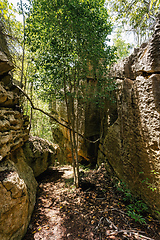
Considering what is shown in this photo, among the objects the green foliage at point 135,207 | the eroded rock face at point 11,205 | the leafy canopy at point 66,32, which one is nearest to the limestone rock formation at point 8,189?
the eroded rock face at point 11,205

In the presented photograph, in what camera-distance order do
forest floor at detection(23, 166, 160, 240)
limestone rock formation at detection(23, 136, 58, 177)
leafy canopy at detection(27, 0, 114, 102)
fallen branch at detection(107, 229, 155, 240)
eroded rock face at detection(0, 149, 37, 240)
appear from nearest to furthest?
eroded rock face at detection(0, 149, 37, 240) → fallen branch at detection(107, 229, 155, 240) → forest floor at detection(23, 166, 160, 240) → leafy canopy at detection(27, 0, 114, 102) → limestone rock formation at detection(23, 136, 58, 177)

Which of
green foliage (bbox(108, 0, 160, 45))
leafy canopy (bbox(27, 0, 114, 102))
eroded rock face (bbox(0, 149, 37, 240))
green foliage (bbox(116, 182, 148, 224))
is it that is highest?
green foliage (bbox(108, 0, 160, 45))

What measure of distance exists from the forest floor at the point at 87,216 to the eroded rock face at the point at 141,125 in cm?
59

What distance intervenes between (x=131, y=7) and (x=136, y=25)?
0.72m

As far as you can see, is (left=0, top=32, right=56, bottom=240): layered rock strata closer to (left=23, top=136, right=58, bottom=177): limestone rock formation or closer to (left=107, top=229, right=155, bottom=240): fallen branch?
(left=23, top=136, right=58, bottom=177): limestone rock formation

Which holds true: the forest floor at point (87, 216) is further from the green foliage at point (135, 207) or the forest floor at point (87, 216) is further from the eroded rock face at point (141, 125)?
the eroded rock face at point (141, 125)

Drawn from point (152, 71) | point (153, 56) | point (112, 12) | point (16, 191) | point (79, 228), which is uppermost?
point (112, 12)

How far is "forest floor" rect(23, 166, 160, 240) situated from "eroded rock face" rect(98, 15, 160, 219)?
591 millimetres

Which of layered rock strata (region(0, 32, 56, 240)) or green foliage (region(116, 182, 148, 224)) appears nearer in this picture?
layered rock strata (region(0, 32, 56, 240))

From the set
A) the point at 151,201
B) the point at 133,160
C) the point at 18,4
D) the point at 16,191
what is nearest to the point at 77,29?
the point at 18,4

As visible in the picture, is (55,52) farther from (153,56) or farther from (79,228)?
(79,228)

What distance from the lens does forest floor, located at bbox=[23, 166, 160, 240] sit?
280cm

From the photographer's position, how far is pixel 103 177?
547cm

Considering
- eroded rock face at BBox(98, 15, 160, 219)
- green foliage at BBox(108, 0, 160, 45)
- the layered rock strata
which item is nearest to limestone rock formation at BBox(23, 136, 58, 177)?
the layered rock strata
